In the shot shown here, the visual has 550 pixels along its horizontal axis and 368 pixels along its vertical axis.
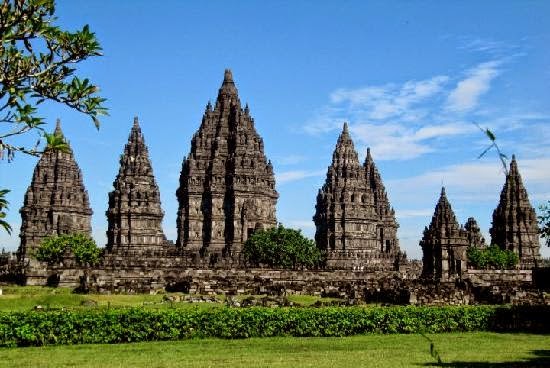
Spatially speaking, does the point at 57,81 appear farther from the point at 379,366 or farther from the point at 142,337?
the point at 142,337

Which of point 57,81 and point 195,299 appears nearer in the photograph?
point 57,81

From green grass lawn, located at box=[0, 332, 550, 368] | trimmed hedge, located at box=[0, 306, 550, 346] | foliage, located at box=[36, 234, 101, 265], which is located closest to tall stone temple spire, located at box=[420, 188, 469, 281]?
trimmed hedge, located at box=[0, 306, 550, 346]

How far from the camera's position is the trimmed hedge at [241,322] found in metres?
29.8

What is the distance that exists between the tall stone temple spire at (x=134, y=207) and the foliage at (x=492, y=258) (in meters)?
45.0

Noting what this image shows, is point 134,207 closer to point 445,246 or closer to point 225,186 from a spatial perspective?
point 225,186

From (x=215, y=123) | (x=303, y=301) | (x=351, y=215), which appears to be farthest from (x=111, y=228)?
(x=303, y=301)

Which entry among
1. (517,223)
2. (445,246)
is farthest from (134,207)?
(517,223)

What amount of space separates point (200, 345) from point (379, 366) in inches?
352

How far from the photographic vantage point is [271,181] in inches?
3979

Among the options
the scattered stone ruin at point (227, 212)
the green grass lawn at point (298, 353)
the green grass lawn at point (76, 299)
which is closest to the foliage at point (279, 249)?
the scattered stone ruin at point (227, 212)

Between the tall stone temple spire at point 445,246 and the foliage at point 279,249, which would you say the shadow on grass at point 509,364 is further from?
the foliage at point 279,249

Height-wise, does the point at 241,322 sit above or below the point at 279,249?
below

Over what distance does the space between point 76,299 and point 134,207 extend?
4672 cm

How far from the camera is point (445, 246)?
198ft
